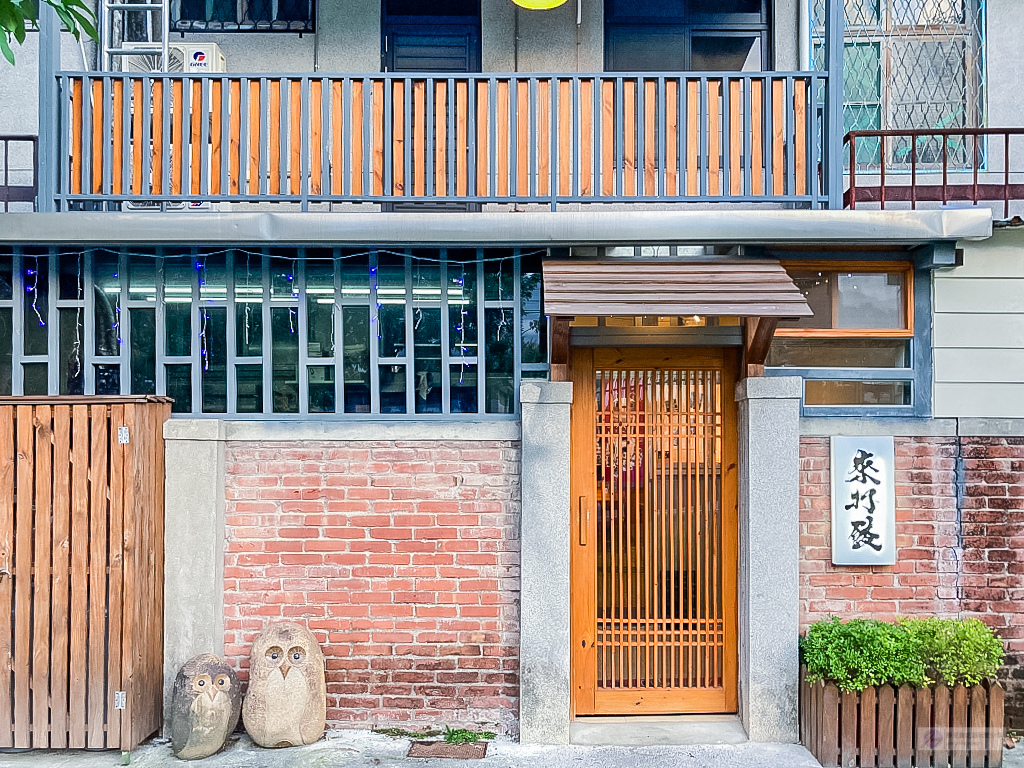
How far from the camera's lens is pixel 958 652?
5598 mm

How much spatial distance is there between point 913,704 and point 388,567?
3781 millimetres

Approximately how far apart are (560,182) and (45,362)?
13.6 ft

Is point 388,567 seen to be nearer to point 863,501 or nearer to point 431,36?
point 863,501

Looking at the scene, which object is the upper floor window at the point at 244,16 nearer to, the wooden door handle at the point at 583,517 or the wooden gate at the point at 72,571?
the wooden gate at the point at 72,571

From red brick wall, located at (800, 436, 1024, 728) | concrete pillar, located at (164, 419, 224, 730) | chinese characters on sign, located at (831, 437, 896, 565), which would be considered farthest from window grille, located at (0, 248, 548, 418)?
red brick wall, located at (800, 436, 1024, 728)

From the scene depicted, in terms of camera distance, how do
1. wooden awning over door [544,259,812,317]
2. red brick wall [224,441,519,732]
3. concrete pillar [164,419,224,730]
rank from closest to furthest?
1. wooden awning over door [544,259,812,317]
2. concrete pillar [164,419,224,730]
3. red brick wall [224,441,519,732]

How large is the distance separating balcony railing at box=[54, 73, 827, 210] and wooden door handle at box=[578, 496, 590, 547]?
226 cm

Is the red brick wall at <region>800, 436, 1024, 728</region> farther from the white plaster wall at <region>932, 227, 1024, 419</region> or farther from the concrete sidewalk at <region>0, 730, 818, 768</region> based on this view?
the concrete sidewalk at <region>0, 730, 818, 768</region>

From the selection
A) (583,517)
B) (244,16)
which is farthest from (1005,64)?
(244,16)

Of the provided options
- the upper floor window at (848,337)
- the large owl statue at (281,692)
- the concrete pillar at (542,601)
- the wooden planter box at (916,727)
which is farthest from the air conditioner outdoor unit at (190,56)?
the wooden planter box at (916,727)

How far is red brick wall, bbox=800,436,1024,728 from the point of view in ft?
20.0

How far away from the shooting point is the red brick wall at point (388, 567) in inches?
239

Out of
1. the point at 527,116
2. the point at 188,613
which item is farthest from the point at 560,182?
the point at 188,613

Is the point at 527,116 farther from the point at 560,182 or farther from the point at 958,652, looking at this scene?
the point at 958,652
